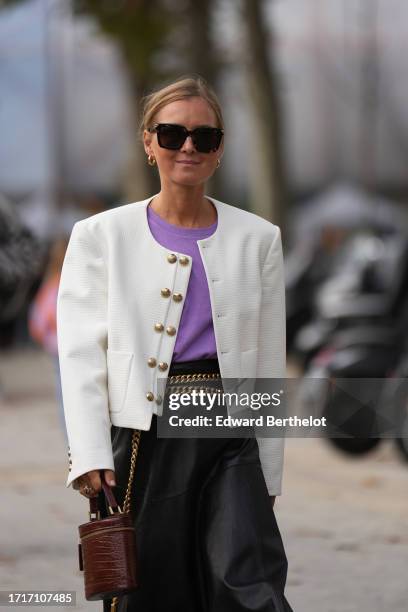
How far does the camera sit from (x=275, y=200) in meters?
17.9

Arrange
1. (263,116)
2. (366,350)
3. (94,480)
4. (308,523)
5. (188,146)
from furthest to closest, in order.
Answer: (263,116) < (366,350) < (308,523) < (188,146) < (94,480)

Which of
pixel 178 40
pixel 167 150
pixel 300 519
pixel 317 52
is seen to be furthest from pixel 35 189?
pixel 167 150

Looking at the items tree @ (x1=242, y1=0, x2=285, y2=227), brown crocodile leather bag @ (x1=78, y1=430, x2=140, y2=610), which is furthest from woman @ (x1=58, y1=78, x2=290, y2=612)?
tree @ (x1=242, y1=0, x2=285, y2=227)

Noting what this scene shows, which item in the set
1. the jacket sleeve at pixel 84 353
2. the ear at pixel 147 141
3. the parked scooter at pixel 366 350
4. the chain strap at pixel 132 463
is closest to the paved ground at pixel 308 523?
the parked scooter at pixel 366 350

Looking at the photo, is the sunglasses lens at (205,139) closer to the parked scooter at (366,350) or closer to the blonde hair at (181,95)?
the blonde hair at (181,95)

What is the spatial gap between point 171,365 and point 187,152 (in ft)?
1.84

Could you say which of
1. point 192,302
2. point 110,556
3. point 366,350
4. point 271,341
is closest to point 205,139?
point 192,302

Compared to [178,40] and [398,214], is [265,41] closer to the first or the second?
[178,40]

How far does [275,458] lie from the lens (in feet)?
13.7

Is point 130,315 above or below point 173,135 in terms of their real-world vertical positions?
below

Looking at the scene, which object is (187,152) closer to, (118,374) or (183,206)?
(183,206)

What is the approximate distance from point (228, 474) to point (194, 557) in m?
0.23

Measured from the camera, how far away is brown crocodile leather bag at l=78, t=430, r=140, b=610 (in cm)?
383

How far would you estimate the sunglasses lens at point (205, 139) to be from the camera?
4066 mm
